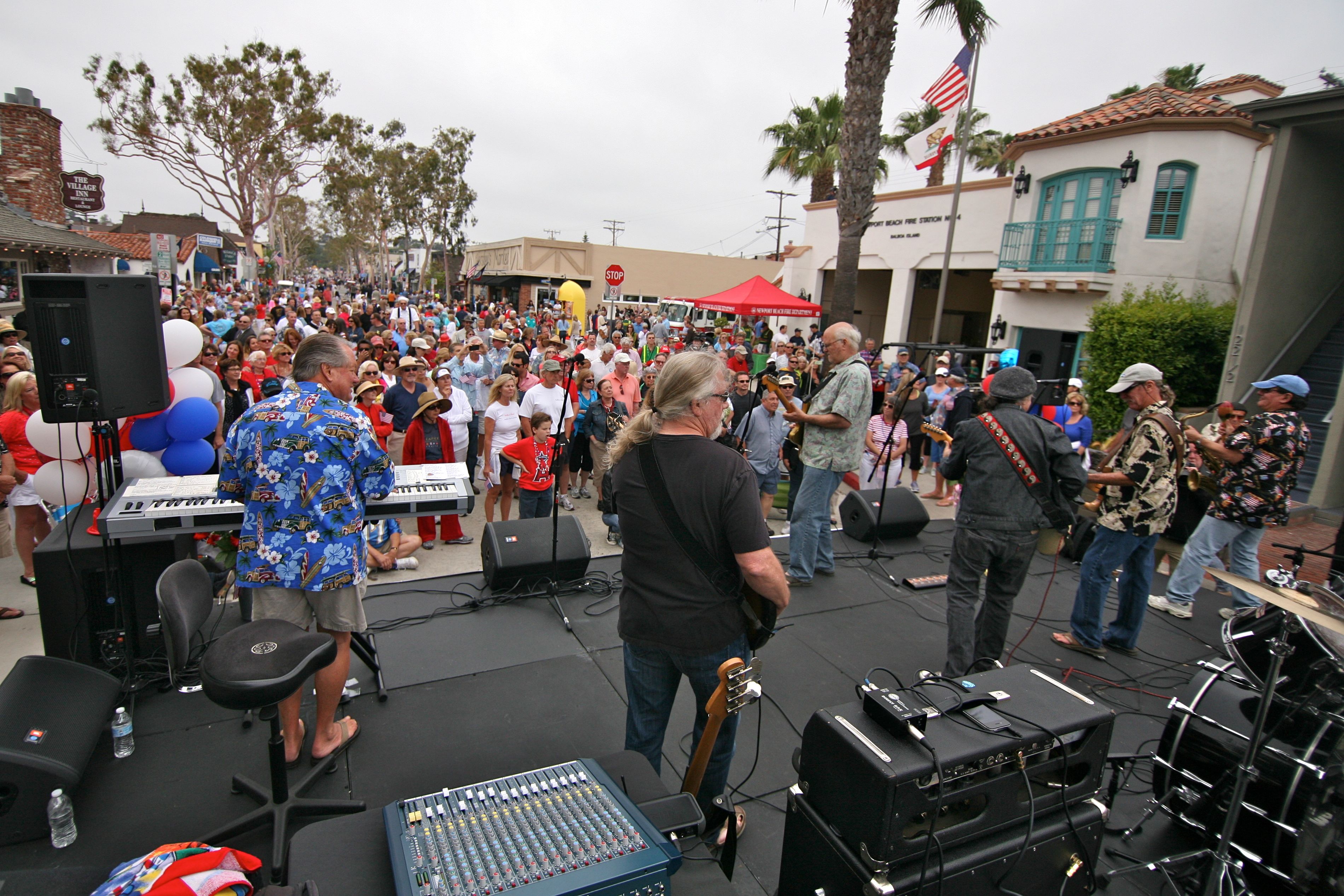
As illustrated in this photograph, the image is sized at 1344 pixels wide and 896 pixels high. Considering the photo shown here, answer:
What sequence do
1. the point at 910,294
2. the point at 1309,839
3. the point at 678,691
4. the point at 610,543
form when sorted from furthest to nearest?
1. the point at 910,294
2. the point at 610,543
3. the point at 678,691
4. the point at 1309,839

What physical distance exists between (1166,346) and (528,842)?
14.4m

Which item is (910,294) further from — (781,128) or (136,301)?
(136,301)

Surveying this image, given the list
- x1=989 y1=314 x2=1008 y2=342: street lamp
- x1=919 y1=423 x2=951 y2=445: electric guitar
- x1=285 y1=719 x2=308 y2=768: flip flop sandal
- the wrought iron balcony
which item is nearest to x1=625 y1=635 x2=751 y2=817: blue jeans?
x1=285 y1=719 x2=308 y2=768: flip flop sandal

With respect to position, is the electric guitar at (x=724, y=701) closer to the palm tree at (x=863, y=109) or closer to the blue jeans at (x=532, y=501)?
the blue jeans at (x=532, y=501)

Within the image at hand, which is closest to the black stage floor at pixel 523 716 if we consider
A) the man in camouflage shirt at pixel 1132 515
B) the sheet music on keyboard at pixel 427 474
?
the man in camouflage shirt at pixel 1132 515

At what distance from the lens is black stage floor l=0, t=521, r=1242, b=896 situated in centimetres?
270

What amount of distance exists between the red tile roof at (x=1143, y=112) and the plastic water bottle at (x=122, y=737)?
695 inches

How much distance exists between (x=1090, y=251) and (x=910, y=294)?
20.0ft

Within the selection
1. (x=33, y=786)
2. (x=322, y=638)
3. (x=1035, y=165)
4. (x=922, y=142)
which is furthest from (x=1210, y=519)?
(x=1035, y=165)

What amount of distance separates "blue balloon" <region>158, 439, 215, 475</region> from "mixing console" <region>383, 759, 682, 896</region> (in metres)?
3.63

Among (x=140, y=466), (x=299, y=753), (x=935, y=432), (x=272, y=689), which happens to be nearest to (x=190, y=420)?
(x=140, y=466)

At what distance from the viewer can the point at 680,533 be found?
225 centimetres

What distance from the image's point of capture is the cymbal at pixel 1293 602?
2.01m

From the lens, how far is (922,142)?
1241 centimetres
